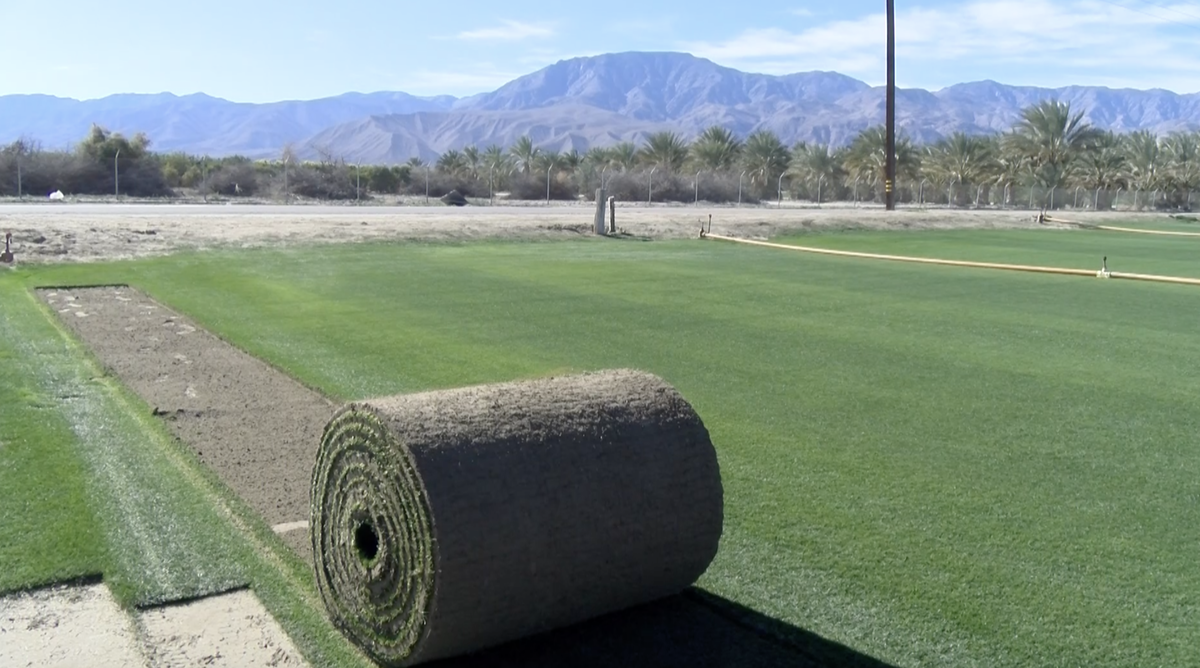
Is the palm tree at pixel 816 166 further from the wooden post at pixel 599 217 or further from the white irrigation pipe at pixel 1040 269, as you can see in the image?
the white irrigation pipe at pixel 1040 269

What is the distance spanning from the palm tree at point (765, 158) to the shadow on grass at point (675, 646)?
210ft

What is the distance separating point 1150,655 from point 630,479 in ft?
7.60

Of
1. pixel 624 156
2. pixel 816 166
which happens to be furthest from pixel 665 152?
pixel 816 166

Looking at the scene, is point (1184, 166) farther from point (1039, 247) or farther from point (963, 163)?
point (1039, 247)

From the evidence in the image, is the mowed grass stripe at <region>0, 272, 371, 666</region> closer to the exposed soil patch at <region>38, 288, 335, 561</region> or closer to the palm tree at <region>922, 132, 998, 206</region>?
the exposed soil patch at <region>38, 288, 335, 561</region>

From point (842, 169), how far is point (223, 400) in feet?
217

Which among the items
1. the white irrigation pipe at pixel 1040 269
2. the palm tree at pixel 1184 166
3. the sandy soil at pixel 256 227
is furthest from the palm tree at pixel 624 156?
the white irrigation pipe at pixel 1040 269

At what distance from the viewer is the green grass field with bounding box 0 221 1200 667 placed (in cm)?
536

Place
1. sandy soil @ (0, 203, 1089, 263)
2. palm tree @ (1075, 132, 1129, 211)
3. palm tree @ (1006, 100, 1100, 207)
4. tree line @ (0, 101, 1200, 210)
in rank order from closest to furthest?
sandy soil @ (0, 203, 1089, 263) → tree line @ (0, 101, 1200, 210) → palm tree @ (1006, 100, 1100, 207) → palm tree @ (1075, 132, 1129, 211)

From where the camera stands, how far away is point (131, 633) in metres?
5.00

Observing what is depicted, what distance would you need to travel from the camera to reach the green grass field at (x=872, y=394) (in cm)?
536

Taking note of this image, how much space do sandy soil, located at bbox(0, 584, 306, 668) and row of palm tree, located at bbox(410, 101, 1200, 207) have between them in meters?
61.0

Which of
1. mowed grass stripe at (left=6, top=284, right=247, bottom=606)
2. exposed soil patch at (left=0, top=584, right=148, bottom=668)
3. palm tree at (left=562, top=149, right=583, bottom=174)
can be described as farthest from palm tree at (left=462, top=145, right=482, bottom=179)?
exposed soil patch at (left=0, top=584, right=148, bottom=668)

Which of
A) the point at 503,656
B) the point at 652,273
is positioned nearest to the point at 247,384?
the point at 503,656
